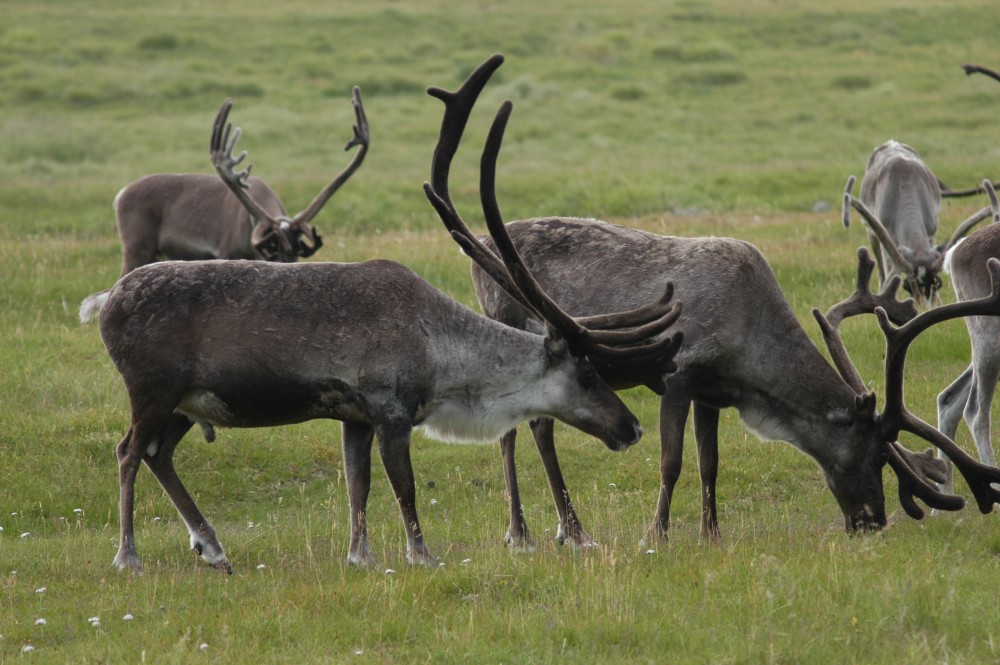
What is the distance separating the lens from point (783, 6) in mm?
51844

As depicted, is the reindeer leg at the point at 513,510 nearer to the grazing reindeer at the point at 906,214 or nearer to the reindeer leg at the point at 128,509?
the reindeer leg at the point at 128,509

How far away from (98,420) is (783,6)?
1804 inches

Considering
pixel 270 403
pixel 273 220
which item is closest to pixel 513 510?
pixel 270 403

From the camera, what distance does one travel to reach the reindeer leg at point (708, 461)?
8109 millimetres

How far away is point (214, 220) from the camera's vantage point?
1641 cm

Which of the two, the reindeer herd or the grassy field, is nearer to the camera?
the grassy field

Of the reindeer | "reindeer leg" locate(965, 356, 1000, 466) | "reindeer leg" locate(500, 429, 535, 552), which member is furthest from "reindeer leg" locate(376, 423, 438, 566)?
"reindeer leg" locate(965, 356, 1000, 466)

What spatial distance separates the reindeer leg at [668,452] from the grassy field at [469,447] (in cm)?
26

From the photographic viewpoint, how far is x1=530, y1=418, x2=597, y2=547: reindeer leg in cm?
827

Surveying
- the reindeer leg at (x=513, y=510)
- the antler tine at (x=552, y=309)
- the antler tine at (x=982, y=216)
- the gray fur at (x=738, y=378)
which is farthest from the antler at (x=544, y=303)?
the antler tine at (x=982, y=216)

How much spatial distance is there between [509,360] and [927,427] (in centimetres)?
245

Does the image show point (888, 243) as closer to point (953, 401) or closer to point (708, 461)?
point (953, 401)

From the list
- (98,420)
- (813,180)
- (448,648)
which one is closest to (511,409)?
(448,648)

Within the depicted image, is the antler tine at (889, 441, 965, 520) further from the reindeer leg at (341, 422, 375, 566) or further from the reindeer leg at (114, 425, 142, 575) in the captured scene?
the reindeer leg at (114, 425, 142, 575)
